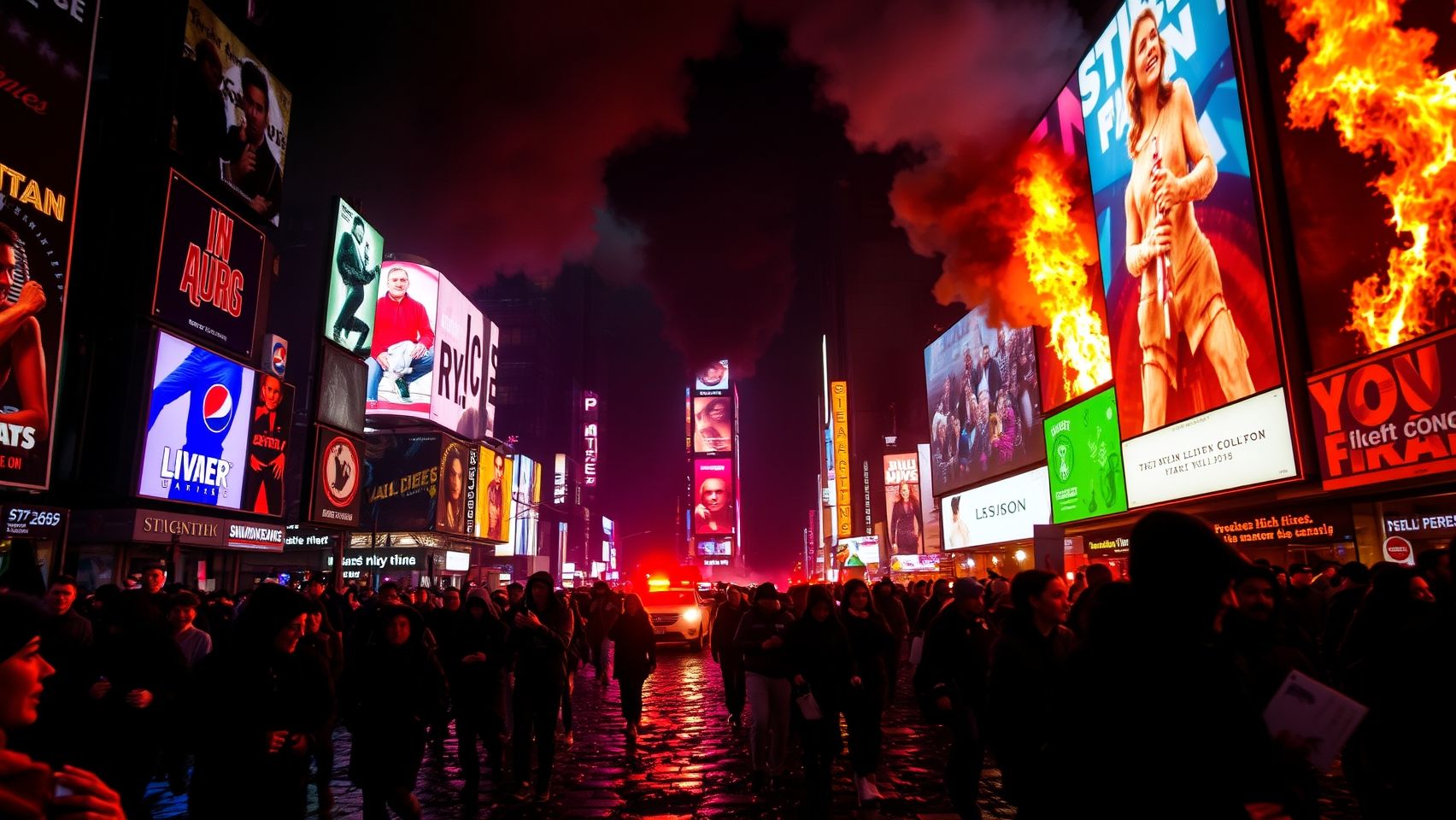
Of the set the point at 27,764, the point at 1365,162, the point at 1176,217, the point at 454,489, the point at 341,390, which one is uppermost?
the point at 1176,217

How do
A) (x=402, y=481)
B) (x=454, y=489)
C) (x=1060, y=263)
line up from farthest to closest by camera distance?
(x=454, y=489)
(x=402, y=481)
(x=1060, y=263)

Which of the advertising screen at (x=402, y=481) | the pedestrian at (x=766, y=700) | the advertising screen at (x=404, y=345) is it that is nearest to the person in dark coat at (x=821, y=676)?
the pedestrian at (x=766, y=700)

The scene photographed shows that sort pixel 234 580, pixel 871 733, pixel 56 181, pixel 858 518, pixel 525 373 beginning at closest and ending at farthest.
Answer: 1. pixel 871 733
2. pixel 56 181
3. pixel 234 580
4. pixel 858 518
5. pixel 525 373

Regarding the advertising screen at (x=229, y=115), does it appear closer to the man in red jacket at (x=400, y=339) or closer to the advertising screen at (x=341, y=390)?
the advertising screen at (x=341, y=390)

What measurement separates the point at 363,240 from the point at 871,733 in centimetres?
3524

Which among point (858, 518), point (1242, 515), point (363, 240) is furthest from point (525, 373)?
point (1242, 515)

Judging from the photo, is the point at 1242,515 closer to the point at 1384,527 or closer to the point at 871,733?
the point at 1384,527

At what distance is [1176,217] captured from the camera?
71.0 ft

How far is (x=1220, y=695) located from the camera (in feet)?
7.14

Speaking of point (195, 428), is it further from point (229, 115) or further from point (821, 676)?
point (821, 676)

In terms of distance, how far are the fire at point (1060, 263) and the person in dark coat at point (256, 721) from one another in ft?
90.0

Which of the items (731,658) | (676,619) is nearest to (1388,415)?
(731,658)

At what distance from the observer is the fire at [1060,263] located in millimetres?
28484

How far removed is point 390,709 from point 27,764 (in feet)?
15.0
